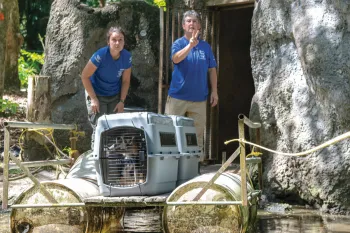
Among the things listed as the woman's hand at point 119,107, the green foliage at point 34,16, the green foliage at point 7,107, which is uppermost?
the green foliage at point 34,16

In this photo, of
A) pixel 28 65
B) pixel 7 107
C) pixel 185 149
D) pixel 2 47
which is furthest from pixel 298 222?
pixel 28 65

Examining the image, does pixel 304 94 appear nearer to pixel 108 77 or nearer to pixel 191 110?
pixel 191 110

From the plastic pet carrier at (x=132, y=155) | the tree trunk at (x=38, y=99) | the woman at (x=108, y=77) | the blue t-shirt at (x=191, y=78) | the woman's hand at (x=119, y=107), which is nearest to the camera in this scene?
the plastic pet carrier at (x=132, y=155)

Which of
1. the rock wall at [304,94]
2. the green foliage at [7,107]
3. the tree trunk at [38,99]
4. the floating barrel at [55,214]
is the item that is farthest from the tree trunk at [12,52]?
the floating barrel at [55,214]

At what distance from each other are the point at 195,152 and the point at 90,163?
998 millimetres

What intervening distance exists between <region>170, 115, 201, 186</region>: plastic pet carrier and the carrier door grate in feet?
1.84

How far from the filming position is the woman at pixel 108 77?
733cm

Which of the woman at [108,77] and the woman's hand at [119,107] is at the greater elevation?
the woman at [108,77]

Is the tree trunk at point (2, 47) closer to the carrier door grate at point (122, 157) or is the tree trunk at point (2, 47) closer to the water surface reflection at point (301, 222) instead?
the water surface reflection at point (301, 222)

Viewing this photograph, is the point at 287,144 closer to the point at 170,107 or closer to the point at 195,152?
the point at 170,107

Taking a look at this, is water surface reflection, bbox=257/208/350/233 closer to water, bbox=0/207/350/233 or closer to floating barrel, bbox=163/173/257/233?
water, bbox=0/207/350/233

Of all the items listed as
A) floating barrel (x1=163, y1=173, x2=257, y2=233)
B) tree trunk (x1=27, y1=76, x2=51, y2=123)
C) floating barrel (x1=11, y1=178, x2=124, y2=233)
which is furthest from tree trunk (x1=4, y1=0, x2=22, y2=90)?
floating barrel (x1=163, y1=173, x2=257, y2=233)

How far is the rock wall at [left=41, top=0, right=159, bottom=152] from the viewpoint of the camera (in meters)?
12.0

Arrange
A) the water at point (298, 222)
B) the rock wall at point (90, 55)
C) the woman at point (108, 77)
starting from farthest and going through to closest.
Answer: the rock wall at point (90, 55) < the woman at point (108, 77) < the water at point (298, 222)
